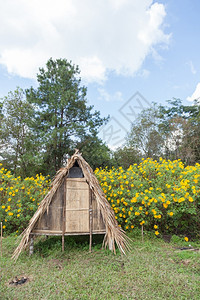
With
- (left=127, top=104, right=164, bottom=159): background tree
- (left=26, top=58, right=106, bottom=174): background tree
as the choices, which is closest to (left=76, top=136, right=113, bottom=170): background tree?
(left=26, top=58, right=106, bottom=174): background tree

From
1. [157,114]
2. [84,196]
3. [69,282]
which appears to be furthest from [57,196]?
[157,114]

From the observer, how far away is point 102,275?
286 centimetres

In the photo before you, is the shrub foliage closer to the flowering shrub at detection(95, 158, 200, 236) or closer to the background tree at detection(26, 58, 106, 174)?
the flowering shrub at detection(95, 158, 200, 236)

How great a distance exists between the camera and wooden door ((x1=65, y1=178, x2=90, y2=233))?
369 centimetres

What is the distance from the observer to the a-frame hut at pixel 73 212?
11.9 ft

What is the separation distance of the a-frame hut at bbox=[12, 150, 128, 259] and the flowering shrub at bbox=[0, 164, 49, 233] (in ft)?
4.05

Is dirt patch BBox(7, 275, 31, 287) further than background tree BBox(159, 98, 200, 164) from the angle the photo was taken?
No

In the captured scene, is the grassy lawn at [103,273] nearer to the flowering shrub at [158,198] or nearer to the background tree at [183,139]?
the flowering shrub at [158,198]

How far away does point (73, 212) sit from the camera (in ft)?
12.2

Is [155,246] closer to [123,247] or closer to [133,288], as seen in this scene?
[123,247]

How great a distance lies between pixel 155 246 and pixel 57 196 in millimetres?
2103

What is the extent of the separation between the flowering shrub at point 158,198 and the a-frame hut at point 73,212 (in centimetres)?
81

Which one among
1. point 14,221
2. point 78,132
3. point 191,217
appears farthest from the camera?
point 78,132

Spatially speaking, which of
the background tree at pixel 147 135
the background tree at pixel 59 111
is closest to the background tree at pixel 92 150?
the background tree at pixel 59 111
